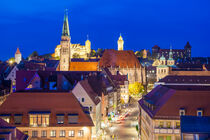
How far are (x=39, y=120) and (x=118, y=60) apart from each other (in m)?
123

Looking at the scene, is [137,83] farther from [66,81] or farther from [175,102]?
[175,102]

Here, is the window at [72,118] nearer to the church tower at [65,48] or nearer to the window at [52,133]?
the window at [52,133]

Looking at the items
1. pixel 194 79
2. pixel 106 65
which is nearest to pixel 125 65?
pixel 106 65

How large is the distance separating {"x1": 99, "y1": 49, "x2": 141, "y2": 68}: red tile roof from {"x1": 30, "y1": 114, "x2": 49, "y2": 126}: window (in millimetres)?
116622

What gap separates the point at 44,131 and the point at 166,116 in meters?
18.6

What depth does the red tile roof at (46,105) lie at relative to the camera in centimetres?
5322

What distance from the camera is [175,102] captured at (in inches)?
2122

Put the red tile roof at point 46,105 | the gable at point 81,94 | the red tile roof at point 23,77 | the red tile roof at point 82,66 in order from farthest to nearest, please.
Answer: the red tile roof at point 82,66, the red tile roof at point 23,77, the gable at point 81,94, the red tile roof at point 46,105

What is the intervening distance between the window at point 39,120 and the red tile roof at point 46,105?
646 millimetres

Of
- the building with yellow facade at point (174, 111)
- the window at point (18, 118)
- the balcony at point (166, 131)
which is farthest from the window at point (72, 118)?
the balcony at point (166, 131)

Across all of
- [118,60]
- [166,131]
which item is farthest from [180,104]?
[118,60]

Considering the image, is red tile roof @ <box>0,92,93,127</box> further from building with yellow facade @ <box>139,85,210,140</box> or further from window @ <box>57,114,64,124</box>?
building with yellow facade @ <box>139,85,210,140</box>

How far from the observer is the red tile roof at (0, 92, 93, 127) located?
53.2 m

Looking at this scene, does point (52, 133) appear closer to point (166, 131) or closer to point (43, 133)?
point (43, 133)
